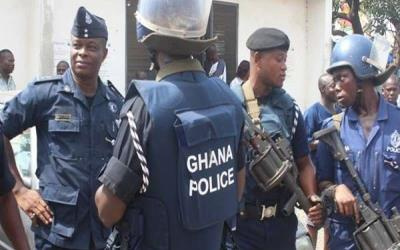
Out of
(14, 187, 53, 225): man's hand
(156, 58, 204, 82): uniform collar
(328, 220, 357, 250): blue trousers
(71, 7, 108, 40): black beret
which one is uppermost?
(71, 7, 108, 40): black beret

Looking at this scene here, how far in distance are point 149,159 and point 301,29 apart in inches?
454

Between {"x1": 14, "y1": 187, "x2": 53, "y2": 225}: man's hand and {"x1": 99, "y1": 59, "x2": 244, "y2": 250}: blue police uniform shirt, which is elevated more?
{"x1": 99, "y1": 59, "x2": 244, "y2": 250}: blue police uniform shirt

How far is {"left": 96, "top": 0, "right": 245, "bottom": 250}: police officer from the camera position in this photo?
2.40m

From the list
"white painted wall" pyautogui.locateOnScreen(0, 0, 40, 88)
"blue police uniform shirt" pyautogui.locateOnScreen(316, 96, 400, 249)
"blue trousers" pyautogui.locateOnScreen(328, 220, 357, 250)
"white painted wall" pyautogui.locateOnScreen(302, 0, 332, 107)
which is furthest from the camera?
"white painted wall" pyautogui.locateOnScreen(302, 0, 332, 107)

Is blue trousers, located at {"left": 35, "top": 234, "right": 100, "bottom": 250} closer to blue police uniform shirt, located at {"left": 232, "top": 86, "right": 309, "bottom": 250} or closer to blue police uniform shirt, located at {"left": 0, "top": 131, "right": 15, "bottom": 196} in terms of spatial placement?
blue police uniform shirt, located at {"left": 0, "top": 131, "right": 15, "bottom": 196}

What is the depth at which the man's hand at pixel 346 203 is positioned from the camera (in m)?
3.50

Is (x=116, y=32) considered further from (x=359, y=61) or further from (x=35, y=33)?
(x=359, y=61)

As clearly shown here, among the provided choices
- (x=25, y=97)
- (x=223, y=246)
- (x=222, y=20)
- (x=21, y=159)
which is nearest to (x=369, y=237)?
(x=223, y=246)

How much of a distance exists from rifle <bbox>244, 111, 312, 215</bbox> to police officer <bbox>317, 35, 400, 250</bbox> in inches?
10.5

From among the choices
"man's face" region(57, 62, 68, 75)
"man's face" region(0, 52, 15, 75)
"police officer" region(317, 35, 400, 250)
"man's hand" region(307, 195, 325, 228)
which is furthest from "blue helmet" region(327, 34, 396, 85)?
"man's face" region(0, 52, 15, 75)

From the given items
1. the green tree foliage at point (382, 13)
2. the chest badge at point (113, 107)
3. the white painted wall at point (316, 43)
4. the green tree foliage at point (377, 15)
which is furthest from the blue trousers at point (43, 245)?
the green tree foliage at point (382, 13)

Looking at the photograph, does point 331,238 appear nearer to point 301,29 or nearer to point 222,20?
point 222,20

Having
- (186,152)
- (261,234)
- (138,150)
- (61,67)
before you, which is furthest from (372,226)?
(61,67)

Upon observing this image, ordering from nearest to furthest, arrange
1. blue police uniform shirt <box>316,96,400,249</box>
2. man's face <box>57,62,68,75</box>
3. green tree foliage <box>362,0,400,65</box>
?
blue police uniform shirt <box>316,96,400,249</box>, man's face <box>57,62,68,75</box>, green tree foliage <box>362,0,400,65</box>
